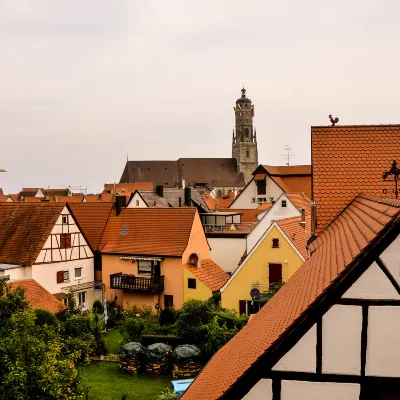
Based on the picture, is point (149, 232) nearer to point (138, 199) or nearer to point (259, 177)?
point (138, 199)

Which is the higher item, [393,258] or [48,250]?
[393,258]

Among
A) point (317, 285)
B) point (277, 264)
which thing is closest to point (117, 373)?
point (277, 264)

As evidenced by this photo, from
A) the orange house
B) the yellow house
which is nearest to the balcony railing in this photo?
the orange house

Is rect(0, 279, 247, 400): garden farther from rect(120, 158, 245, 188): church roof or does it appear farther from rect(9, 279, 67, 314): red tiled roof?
rect(120, 158, 245, 188): church roof

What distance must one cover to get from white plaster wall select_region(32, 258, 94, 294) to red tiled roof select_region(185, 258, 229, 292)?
24.4ft

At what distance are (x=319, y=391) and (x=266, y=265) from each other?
60.1 feet

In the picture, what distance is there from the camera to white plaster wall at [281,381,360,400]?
5129mm

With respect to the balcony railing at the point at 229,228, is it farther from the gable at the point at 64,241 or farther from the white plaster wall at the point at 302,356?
the white plaster wall at the point at 302,356

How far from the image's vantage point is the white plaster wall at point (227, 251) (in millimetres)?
36875

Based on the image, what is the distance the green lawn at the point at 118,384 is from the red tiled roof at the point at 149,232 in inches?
402

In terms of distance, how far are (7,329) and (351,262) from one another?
10.1 meters

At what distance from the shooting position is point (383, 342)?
16.7 feet

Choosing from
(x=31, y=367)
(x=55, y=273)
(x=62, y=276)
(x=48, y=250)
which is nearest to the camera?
(x=31, y=367)

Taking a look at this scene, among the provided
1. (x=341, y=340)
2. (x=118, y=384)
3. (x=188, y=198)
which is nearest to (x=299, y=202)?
(x=188, y=198)
